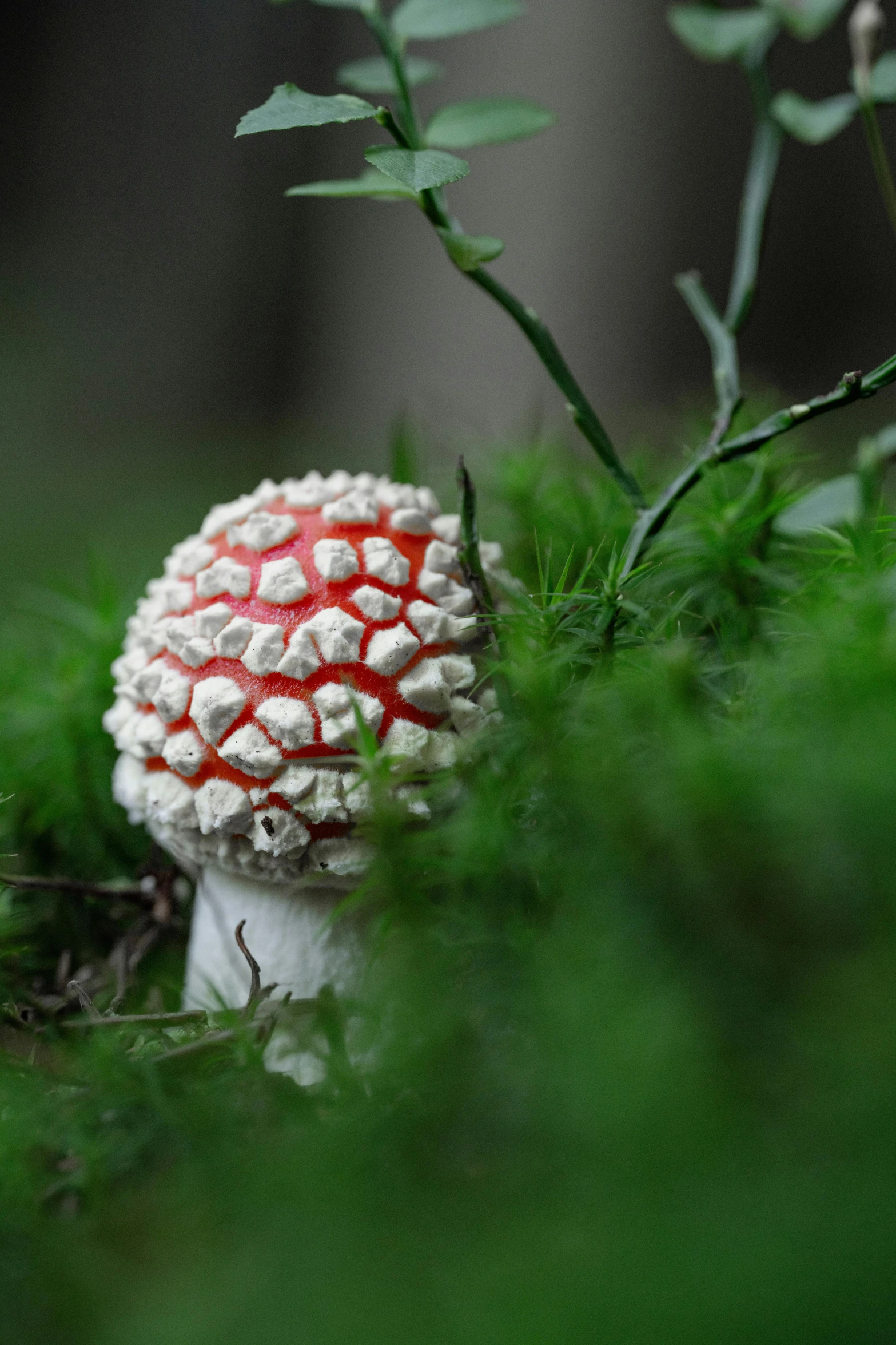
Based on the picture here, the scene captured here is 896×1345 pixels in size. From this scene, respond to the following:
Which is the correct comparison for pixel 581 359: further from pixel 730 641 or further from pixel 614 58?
pixel 730 641

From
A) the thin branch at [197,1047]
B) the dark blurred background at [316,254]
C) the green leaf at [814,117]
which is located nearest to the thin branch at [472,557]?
the thin branch at [197,1047]

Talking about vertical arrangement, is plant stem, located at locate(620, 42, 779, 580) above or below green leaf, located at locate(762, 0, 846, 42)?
below

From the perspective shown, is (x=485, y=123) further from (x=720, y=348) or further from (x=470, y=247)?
(x=720, y=348)

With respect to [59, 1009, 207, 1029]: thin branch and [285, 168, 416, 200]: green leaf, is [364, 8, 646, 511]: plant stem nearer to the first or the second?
[285, 168, 416, 200]: green leaf

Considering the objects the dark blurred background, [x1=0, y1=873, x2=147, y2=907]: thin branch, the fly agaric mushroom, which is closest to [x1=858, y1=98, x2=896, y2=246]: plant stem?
the fly agaric mushroom

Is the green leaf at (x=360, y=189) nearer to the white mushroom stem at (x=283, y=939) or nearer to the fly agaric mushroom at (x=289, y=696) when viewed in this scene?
the fly agaric mushroom at (x=289, y=696)

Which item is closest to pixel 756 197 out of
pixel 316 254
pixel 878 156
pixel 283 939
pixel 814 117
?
pixel 814 117

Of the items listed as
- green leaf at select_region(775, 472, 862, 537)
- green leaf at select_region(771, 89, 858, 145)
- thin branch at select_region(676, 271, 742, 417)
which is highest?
green leaf at select_region(771, 89, 858, 145)
